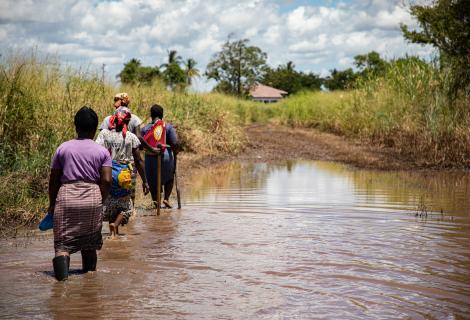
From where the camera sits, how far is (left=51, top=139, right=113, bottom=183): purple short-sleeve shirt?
595 centimetres

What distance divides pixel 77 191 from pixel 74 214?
8.2 inches

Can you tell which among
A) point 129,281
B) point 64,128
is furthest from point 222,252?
point 64,128

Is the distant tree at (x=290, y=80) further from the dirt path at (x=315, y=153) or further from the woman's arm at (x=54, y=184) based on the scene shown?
the woman's arm at (x=54, y=184)

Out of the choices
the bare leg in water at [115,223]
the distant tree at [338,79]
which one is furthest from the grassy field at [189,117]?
the distant tree at [338,79]

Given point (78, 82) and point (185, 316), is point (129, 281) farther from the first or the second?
point (78, 82)

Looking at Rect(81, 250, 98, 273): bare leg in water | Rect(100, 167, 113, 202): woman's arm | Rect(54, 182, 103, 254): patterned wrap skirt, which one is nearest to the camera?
Rect(54, 182, 103, 254): patterned wrap skirt

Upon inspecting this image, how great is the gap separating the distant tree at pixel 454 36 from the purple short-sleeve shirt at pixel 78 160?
46.9 ft

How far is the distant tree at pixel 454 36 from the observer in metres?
18.4

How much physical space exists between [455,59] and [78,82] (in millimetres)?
10827

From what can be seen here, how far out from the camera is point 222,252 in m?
7.70

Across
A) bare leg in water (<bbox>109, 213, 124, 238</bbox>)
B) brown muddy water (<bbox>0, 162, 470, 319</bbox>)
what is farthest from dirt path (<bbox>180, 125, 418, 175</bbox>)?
bare leg in water (<bbox>109, 213, 124, 238</bbox>)

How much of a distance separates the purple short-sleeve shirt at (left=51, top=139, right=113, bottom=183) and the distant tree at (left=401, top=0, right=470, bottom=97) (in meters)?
14.3

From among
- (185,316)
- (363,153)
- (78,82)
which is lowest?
(185,316)

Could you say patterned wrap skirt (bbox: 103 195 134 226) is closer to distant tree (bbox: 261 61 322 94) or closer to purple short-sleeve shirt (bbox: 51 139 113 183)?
purple short-sleeve shirt (bbox: 51 139 113 183)
